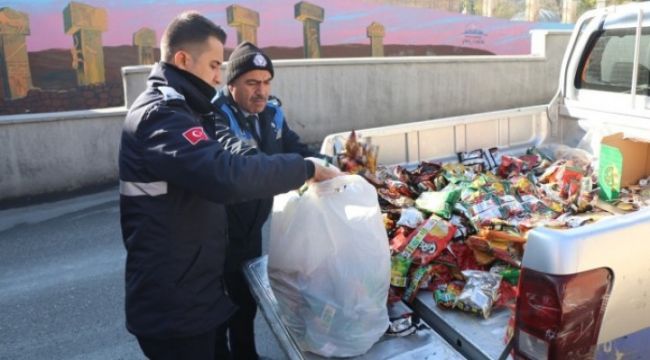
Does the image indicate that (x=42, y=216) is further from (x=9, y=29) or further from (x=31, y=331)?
(x=9, y=29)

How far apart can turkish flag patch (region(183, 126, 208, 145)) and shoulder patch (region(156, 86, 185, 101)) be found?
0.47 ft

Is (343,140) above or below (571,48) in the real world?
below

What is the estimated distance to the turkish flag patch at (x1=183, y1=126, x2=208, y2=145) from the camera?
175 cm

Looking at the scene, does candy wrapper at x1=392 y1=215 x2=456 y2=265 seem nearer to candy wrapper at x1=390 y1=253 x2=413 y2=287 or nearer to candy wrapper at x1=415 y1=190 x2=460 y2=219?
candy wrapper at x1=390 y1=253 x2=413 y2=287

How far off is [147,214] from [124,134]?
0.94 ft

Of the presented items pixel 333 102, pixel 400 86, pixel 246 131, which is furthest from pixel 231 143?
pixel 400 86

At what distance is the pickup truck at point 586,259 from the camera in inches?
49.2

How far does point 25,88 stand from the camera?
12.7 metres

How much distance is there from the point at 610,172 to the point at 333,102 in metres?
6.38

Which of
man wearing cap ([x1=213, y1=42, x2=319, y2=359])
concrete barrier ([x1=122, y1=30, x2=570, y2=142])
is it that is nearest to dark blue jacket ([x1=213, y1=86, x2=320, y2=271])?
man wearing cap ([x1=213, y1=42, x2=319, y2=359])

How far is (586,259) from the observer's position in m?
1.23

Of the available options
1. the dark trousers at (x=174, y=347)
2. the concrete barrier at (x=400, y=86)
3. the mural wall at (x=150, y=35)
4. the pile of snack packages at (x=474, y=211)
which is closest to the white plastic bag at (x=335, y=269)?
the pile of snack packages at (x=474, y=211)

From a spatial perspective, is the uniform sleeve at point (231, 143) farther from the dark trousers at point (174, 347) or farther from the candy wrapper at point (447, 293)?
the candy wrapper at point (447, 293)

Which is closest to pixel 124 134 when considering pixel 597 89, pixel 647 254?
pixel 647 254
